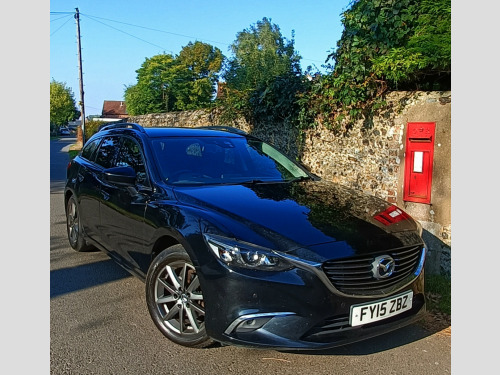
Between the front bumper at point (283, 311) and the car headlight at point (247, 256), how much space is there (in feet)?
0.15

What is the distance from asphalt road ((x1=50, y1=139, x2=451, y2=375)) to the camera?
307 cm

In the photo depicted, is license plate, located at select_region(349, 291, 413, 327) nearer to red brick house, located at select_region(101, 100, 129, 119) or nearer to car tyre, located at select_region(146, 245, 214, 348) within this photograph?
car tyre, located at select_region(146, 245, 214, 348)

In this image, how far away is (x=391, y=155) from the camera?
6164mm

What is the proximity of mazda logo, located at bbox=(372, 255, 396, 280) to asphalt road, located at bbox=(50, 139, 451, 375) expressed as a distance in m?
0.69

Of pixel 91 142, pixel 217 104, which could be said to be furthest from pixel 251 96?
pixel 91 142

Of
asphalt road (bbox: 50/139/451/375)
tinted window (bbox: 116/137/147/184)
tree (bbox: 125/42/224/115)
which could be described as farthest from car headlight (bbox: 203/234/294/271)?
tree (bbox: 125/42/224/115)

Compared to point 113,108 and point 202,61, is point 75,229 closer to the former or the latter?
point 202,61

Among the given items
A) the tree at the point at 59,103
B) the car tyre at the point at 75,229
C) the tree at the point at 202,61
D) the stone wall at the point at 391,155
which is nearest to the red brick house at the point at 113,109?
the tree at the point at 59,103

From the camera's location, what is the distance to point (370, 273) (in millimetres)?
2932

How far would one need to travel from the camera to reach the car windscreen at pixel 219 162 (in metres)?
4.00

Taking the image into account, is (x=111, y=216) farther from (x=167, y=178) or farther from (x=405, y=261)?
(x=405, y=261)

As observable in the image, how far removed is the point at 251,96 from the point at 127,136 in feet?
16.3

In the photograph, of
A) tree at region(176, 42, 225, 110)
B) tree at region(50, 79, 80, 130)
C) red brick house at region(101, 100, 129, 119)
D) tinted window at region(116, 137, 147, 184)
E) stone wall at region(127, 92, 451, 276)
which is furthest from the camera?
red brick house at region(101, 100, 129, 119)

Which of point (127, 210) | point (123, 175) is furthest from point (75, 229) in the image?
point (123, 175)
